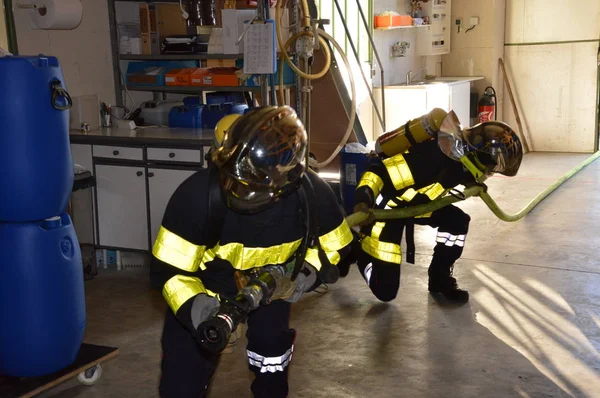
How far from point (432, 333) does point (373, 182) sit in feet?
2.88

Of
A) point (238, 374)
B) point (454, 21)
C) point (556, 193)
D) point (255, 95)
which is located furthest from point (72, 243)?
point (454, 21)

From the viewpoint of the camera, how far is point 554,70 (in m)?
10.2

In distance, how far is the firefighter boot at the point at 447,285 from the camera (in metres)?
4.75

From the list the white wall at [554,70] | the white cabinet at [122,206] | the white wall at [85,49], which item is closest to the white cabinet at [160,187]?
the white cabinet at [122,206]

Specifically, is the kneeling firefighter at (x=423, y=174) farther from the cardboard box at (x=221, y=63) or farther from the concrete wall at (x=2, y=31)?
the concrete wall at (x=2, y=31)

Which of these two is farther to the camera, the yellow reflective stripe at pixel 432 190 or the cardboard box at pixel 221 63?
the cardboard box at pixel 221 63

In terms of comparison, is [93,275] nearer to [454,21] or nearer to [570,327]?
[570,327]

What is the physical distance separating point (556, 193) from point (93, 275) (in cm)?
463

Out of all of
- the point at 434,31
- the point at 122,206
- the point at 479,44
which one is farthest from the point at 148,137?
the point at 479,44

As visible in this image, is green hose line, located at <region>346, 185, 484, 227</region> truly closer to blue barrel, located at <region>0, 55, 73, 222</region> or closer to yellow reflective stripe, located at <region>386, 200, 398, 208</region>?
yellow reflective stripe, located at <region>386, 200, 398, 208</region>

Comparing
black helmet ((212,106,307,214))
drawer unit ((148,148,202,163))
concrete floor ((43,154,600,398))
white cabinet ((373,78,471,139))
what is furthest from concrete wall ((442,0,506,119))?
black helmet ((212,106,307,214))

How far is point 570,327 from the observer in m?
4.31

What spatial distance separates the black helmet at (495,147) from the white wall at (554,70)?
640 centimetres

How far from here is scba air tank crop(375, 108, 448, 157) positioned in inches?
168
